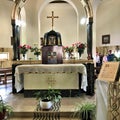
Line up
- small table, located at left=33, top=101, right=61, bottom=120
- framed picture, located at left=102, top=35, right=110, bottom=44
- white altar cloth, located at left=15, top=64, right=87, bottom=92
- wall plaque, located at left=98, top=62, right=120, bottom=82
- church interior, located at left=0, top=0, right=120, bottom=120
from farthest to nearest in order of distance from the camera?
framed picture, located at left=102, top=35, right=110, bottom=44
white altar cloth, located at left=15, top=64, right=87, bottom=92
small table, located at left=33, top=101, right=61, bottom=120
church interior, located at left=0, top=0, right=120, bottom=120
wall plaque, located at left=98, top=62, right=120, bottom=82

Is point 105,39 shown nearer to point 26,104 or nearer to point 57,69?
point 57,69

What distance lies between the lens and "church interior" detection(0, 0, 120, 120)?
8.21 ft

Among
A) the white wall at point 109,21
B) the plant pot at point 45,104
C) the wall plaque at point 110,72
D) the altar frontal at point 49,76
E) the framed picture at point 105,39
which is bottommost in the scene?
the plant pot at point 45,104

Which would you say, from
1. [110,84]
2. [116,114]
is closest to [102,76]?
[110,84]

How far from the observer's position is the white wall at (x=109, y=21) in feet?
31.8

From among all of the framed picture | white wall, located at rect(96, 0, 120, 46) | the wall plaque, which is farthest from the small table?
the framed picture

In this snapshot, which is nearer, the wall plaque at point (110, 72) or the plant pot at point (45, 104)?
the wall plaque at point (110, 72)

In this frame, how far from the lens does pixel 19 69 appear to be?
17.2 ft

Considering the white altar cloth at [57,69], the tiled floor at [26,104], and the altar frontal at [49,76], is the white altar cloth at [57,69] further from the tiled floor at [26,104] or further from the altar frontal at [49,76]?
the tiled floor at [26,104]

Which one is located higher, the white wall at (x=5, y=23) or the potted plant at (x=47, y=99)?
the white wall at (x=5, y=23)

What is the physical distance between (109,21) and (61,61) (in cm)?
535

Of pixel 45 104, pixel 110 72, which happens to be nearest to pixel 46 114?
pixel 45 104

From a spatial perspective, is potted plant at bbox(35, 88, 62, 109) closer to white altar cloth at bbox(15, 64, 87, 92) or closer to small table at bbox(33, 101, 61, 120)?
small table at bbox(33, 101, 61, 120)

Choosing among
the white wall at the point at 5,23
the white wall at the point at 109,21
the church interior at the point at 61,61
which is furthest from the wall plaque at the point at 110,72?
the white wall at the point at 5,23
